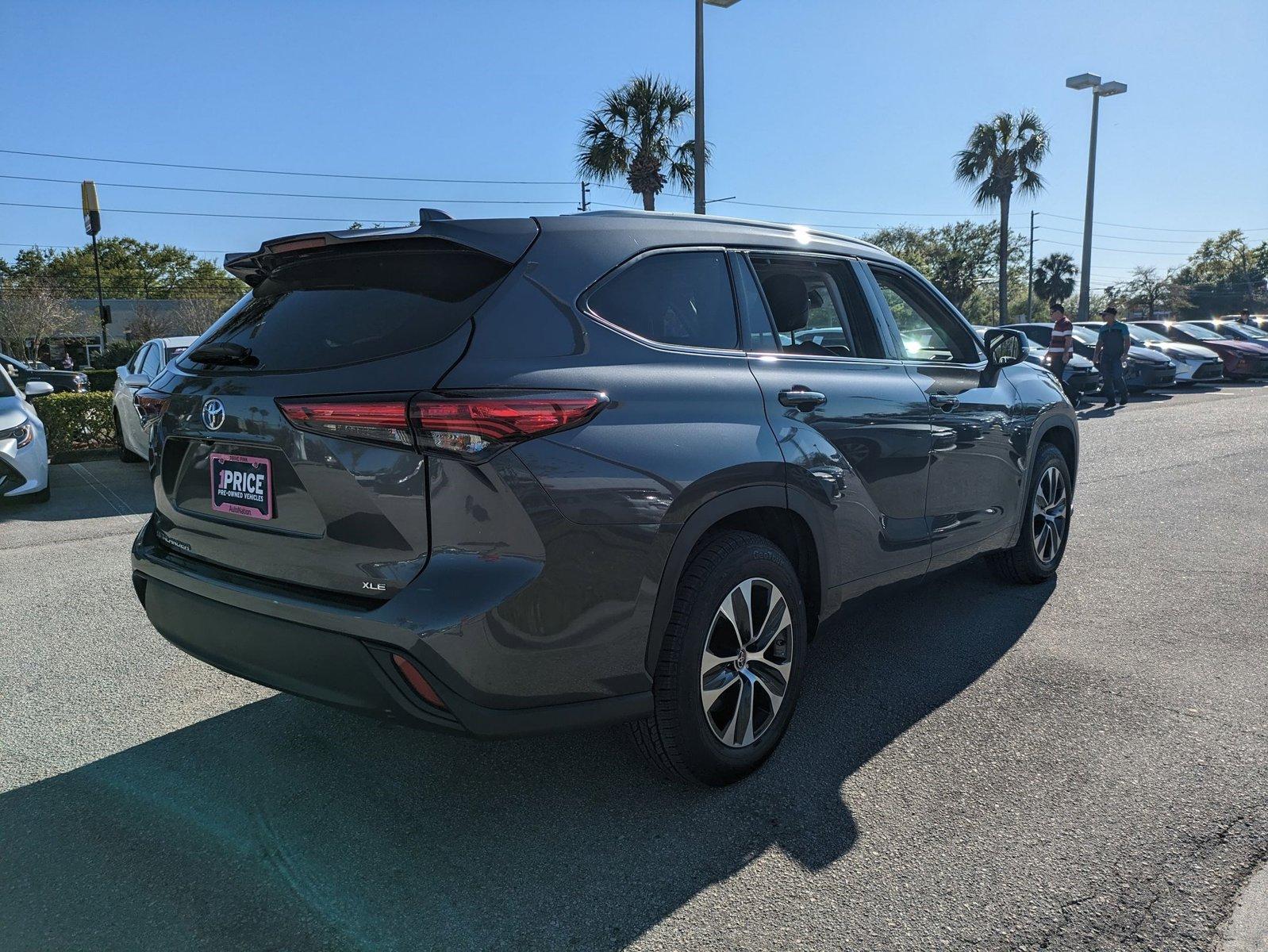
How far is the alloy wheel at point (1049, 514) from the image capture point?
16.3 feet

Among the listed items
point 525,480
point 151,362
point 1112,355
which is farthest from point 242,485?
point 1112,355

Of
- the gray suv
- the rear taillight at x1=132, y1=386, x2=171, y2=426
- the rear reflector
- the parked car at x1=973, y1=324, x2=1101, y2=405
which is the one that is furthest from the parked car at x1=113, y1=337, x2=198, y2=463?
the parked car at x1=973, y1=324, x2=1101, y2=405

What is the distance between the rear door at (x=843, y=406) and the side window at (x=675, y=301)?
0.37ft

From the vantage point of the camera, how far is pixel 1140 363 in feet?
62.9

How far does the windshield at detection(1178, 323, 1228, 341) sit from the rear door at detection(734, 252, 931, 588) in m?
23.1

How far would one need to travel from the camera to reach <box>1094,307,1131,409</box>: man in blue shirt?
52.9ft

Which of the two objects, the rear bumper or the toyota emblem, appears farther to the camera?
the toyota emblem

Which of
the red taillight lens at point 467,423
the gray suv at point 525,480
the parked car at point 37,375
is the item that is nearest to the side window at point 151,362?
the parked car at point 37,375

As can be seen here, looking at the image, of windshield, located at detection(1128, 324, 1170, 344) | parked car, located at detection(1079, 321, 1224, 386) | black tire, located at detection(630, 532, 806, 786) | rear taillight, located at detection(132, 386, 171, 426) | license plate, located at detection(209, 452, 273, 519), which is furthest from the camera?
windshield, located at detection(1128, 324, 1170, 344)

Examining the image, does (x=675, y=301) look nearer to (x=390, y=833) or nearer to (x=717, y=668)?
(x=717, y=668)

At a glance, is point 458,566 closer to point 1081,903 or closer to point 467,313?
point 467,313

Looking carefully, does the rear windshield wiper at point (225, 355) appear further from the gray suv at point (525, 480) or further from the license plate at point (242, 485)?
the license plate at point (242, 485)

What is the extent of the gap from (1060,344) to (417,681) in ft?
55.1

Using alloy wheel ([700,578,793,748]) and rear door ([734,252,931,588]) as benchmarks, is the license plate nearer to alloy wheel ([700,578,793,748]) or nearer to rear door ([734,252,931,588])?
alloy wheel ([700,578,793,748])
